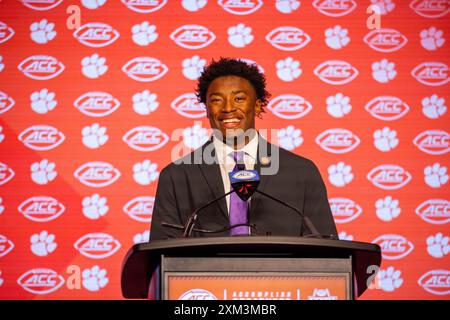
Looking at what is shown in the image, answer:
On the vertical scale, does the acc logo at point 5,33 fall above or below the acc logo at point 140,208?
above

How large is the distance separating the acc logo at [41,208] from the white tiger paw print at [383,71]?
1.95 meters

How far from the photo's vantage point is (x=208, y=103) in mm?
3410

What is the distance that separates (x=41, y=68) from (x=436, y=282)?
101 inches

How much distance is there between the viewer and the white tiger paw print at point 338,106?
4016 millimetres

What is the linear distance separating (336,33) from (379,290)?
1.49 metres

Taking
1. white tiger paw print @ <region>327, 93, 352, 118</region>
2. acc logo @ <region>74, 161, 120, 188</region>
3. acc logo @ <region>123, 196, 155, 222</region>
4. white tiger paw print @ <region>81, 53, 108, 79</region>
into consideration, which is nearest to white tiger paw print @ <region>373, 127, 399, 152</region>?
white tiger paw print @ <region>327, 93, 352, 118</region>

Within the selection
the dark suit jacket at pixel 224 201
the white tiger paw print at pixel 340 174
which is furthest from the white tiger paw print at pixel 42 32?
the white tiger paw print at pixel 340 174

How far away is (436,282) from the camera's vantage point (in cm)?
388

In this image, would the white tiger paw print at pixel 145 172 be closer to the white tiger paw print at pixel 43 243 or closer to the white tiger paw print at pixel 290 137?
the white tiger paw print at pixel 43 243

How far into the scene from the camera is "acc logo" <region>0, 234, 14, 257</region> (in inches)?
152

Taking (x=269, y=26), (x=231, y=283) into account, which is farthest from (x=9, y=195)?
(x=231, y=283)

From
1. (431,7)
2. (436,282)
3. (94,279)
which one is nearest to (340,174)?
(436,282)

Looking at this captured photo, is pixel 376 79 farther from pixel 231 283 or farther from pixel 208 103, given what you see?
pixel 231 283

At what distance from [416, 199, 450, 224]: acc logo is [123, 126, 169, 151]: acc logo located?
1498 millimetres
